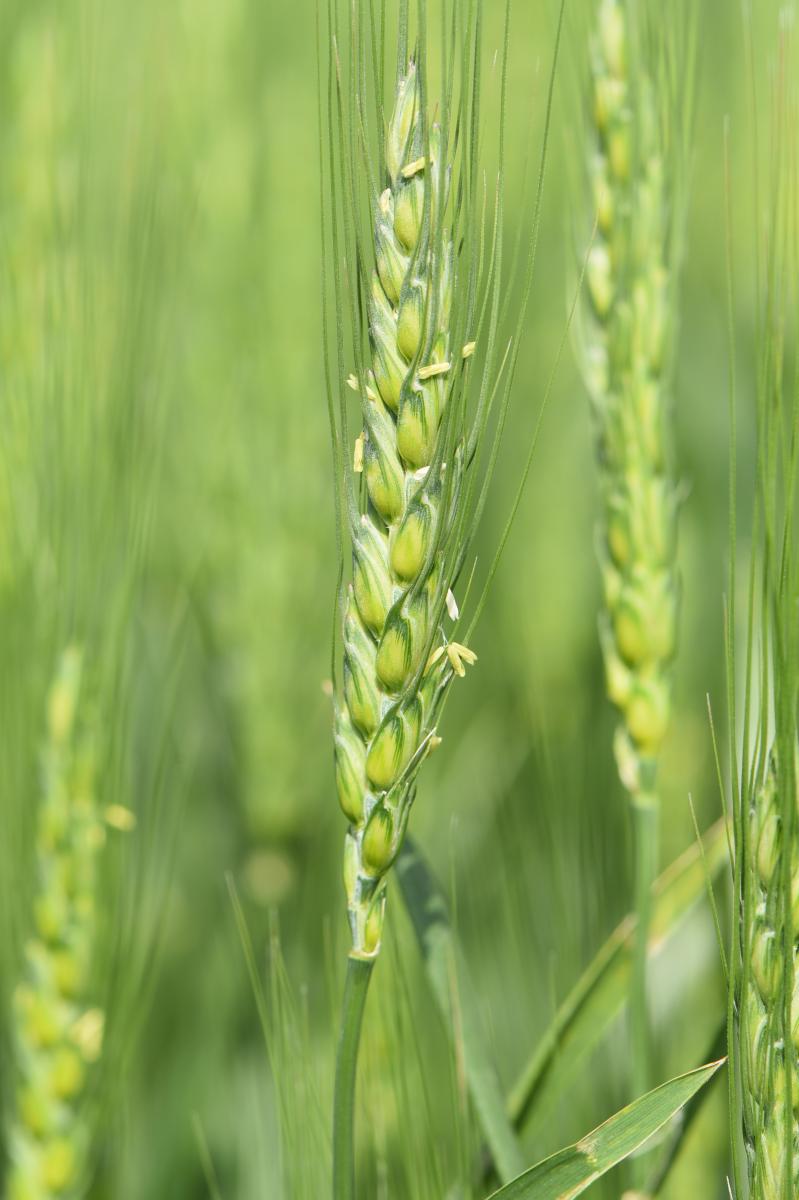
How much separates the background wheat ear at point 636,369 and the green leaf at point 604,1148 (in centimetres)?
13

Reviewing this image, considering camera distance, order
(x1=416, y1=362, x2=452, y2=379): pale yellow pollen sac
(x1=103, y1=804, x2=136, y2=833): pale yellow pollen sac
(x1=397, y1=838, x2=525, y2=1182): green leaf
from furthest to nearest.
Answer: (x1=103, y1=804, x2=136, y2=833): pale yellow pollen sac
(x1=397, y1=838, x2=525, y2=1182): green leaf
(x1=416, y1=362, x2=452, y2=379): pale yellow pollen sac

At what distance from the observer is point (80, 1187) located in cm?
63

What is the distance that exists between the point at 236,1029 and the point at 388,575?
24.0 inches

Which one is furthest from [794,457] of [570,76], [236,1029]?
[236,1029]

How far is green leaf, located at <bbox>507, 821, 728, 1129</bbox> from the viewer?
534 mm

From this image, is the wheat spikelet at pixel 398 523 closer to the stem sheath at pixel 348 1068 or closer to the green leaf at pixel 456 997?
the stem sheath at pixel 348 1068

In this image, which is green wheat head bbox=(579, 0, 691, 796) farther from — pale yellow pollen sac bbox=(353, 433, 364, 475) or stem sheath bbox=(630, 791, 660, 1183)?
pale yellow pollen sac bbox=(353, 433, 364, 475)

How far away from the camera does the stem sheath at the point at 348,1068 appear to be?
374 millimetres

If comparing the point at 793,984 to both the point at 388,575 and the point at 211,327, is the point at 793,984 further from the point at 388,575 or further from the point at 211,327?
the point at 211,327

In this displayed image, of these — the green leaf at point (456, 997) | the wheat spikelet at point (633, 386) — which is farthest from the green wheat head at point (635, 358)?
the green leaf at point (456, 997)

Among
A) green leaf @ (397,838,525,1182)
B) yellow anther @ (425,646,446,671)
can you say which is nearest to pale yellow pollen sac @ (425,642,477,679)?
yellow anther @ (425,646,446,671)

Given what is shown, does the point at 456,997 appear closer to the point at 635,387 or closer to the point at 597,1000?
the point at 597,1000

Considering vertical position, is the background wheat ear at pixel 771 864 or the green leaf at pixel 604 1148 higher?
the background wheat ear at pixel 771 864

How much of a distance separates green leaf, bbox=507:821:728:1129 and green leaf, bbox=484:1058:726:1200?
12cm
